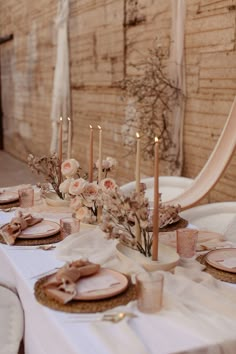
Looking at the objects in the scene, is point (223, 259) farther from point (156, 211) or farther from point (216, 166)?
point (216, 166)

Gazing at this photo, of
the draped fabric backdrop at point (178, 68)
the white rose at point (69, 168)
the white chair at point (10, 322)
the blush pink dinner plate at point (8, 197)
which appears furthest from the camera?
the draped fabric backdrop at point (178, 68)

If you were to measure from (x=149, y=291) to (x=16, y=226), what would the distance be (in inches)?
32.3

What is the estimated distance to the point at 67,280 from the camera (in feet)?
4.37

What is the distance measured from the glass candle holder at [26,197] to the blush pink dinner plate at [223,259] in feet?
3.15

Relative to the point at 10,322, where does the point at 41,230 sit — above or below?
above

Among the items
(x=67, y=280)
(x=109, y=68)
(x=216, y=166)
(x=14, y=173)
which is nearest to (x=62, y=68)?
(x=109, y=68)

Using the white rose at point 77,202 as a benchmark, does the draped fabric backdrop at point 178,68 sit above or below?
above

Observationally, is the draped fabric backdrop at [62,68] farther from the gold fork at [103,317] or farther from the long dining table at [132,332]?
the gold fork at [103,317]

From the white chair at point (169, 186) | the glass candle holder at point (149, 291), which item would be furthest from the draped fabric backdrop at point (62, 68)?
the glass candle holder at point (149, 291)

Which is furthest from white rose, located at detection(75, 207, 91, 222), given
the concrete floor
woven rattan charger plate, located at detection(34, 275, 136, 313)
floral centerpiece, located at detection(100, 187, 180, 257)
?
the concrete floor

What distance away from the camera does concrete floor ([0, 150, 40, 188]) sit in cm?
647

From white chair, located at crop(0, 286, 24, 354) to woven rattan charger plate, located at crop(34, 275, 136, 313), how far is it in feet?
0.96

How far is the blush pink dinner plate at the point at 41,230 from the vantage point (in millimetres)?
1888

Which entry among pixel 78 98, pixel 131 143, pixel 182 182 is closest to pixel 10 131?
pixel 78 98
